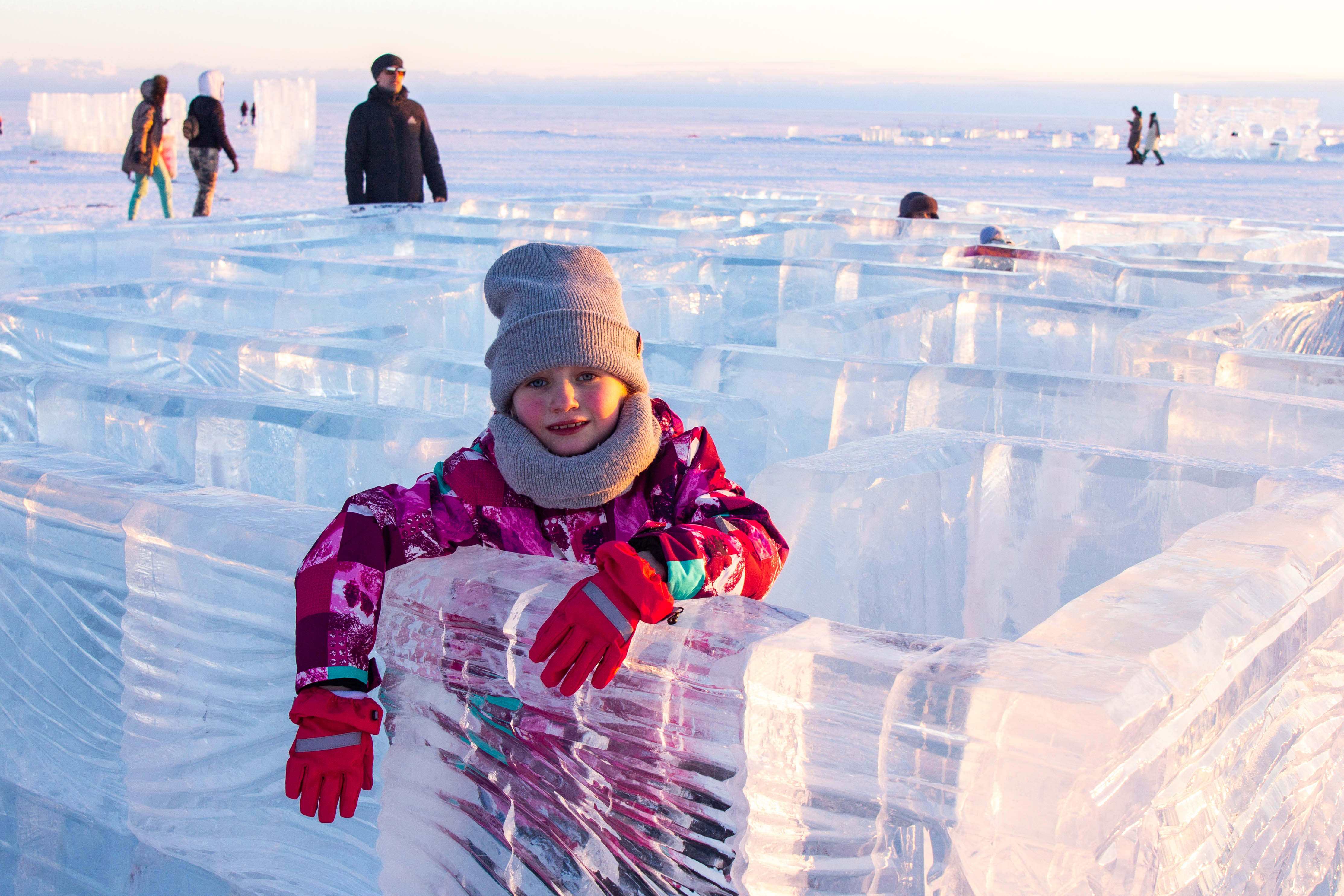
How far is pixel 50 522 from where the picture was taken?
174 cm

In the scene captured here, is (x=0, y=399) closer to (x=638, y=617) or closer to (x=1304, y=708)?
(x=638, y=617)

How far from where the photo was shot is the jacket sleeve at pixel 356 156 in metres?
6.56

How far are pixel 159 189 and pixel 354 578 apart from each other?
8.12 m

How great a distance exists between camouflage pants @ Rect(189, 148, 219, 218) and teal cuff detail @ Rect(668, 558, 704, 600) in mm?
8651

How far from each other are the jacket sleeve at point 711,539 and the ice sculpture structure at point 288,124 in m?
15.4

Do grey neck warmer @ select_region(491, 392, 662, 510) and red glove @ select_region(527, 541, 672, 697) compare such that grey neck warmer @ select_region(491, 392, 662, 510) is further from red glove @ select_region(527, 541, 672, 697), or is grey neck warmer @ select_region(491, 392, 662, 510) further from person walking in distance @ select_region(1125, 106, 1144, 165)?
person walking in distance @ select_region(1125, 106, 1144, 165)

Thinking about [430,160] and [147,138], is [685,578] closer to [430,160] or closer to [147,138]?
[430,160]

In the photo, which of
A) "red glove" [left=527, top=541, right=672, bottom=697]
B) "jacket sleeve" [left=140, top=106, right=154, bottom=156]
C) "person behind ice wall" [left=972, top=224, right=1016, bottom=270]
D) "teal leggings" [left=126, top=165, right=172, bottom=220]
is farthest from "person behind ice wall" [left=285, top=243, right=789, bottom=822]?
"jacket sleeve" [left=140, top=106, right=154, bottom=156]

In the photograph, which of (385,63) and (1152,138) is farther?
(1152,138)

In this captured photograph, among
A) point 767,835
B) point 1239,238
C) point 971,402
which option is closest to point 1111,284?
point 971,402

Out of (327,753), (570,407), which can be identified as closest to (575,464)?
(570,407)

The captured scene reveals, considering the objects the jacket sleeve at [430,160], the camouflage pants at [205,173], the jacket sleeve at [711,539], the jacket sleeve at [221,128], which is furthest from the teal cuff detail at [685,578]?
the jacket sleeve at [221,128]

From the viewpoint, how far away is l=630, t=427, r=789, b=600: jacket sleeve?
1.24 metres

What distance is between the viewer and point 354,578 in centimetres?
132
